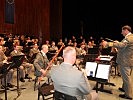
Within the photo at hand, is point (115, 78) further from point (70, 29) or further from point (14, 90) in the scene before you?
point (70, 29)

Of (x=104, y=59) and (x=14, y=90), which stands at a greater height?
(x=104, y=59)

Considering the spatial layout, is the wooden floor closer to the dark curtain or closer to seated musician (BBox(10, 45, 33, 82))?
seated musician (BBox(10, 45, 33, 82))

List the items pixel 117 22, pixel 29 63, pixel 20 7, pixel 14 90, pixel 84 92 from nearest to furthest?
pixel 84 92 < pixel 14 90 < pixel 29 63 < pixel 20 7 < pixel 117 22

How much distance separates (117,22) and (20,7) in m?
7.64

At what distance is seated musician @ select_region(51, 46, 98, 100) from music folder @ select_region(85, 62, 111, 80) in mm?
2759

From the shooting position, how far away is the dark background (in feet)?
64.8

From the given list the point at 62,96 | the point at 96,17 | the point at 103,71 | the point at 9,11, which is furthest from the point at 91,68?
the point at 96,17

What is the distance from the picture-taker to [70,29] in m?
21.2

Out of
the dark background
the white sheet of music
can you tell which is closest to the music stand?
the white sheet of music

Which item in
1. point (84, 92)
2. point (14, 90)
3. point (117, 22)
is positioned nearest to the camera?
point (84, 92)

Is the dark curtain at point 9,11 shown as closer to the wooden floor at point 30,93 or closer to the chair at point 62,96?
the wooden floor at point 30,93

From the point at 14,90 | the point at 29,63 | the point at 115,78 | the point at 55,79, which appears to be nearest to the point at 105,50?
the point at 115,78

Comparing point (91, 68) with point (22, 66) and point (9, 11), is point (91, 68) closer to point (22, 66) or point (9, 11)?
point (22, 66)

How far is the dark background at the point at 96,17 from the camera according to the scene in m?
19.8
